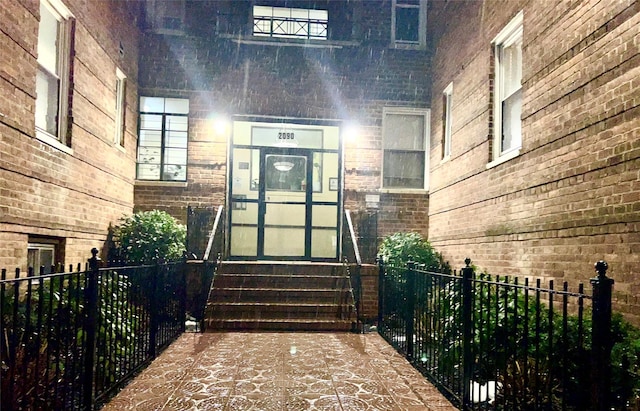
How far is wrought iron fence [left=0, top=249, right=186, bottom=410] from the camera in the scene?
3162 millimetres

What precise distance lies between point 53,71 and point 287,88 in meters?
4.74

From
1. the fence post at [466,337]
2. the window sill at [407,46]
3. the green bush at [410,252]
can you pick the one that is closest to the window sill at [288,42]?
the window sill at [407,46]

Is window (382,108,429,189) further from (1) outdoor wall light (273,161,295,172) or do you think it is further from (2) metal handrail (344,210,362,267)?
(1) outdoor wall light (273,161,295,172)

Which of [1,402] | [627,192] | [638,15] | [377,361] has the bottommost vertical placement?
[377,361]

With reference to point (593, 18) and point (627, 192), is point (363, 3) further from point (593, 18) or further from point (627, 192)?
point (627, 192)

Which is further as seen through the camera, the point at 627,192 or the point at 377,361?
the point at 377,361

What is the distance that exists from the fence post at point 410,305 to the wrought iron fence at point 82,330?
107 inches

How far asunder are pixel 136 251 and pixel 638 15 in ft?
24.5

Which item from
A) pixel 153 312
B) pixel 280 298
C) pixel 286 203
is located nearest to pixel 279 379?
pixel 153 312

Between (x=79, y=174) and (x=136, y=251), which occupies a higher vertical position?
(x=79, y=174)

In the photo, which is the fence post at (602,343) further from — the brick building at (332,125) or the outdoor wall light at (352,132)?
the outdoor wall light at (352,132)

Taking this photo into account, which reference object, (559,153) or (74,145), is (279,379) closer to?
(559,153)

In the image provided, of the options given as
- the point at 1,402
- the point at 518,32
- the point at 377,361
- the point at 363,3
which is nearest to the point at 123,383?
the point at 1,402

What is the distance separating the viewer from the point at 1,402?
3121 mm
